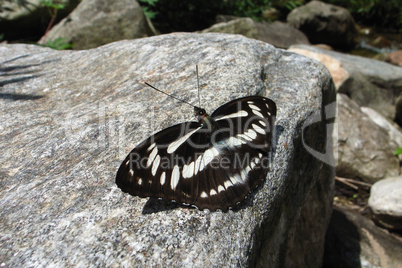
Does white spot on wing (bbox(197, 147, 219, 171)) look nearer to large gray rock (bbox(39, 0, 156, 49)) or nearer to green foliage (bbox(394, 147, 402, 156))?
green foliage (bbox(394, 147, 402, 156))

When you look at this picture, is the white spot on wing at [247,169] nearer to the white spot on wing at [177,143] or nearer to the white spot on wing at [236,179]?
the white spot on wing at [236,179]


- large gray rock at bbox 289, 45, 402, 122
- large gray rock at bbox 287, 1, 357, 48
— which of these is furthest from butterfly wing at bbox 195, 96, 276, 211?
large gray rock at bbox 287, 1, 357, 48

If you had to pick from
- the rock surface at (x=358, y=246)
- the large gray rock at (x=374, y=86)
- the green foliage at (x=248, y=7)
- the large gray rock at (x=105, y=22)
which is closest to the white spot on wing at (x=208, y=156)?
the rock surface at (x=358, y=246)

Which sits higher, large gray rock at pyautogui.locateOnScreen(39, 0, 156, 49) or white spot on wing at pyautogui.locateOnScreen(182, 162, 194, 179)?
white spot on wing at pyautogui.locateOnScreen(182, 162, 194, 179)

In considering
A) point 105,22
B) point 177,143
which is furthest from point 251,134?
point 105,22

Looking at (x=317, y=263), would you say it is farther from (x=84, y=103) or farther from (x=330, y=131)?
(x=84, y=103)

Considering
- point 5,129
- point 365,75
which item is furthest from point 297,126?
point 365,75
